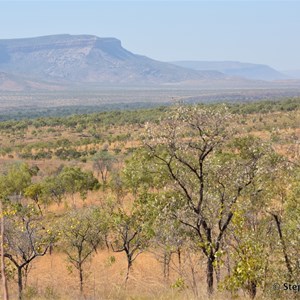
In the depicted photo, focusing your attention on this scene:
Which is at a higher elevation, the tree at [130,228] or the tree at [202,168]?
the tree at [202,168]

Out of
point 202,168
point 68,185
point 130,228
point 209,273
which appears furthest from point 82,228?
point 68,185

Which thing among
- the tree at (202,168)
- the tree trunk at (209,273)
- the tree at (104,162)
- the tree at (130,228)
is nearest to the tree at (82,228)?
the tree at (130,228)

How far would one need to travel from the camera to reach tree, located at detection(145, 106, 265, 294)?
35.8ft

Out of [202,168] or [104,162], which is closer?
[202,168]

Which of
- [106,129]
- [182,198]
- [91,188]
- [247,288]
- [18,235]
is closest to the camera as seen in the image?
[247,288]

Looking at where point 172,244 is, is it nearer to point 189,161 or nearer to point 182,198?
point 182,198

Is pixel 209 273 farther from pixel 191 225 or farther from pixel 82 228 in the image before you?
pixel 82 228

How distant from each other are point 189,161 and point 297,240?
3.52 m

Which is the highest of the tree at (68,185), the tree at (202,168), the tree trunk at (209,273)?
the tree at (202,168)

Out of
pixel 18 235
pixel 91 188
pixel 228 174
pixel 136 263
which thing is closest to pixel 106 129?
pixel 91 188

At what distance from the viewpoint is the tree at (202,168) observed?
429 inches

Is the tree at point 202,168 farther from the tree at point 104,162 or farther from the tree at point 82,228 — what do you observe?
the tree at point 104,162

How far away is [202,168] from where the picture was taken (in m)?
11.9

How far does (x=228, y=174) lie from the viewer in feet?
37.9
